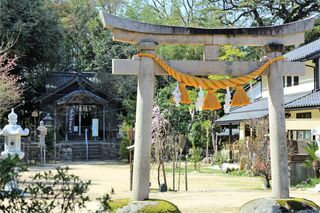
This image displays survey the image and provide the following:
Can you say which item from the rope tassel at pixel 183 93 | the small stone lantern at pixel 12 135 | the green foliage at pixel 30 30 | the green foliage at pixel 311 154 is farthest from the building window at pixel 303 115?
the green foliage at pixel 30 30

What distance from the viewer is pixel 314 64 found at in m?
25.0

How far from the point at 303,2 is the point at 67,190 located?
3955cm

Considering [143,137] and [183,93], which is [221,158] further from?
[143,137]

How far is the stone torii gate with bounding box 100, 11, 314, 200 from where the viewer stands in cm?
845

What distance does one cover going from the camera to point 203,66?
8969 mm

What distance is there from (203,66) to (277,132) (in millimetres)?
1876

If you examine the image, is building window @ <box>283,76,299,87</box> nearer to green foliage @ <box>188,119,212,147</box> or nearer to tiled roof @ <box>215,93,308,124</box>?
tiled roof @ <box>215,93,308,124</box>

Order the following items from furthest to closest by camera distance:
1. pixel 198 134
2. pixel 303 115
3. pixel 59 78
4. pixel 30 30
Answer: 1. pixel 59 78
2. pixel 198 134
3. pixel 30 30
4. pixel 303 115

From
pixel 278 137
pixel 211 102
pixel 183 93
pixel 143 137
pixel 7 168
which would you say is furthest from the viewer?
pixel 211 102

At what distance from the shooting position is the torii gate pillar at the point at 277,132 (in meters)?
8.88

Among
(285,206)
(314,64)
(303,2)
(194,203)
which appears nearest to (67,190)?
(285,206)

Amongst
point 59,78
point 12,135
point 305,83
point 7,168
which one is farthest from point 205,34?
point 59,78

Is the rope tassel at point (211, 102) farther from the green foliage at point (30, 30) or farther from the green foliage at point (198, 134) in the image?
the green foliage at point (198, 134)

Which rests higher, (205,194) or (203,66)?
(203,66)
